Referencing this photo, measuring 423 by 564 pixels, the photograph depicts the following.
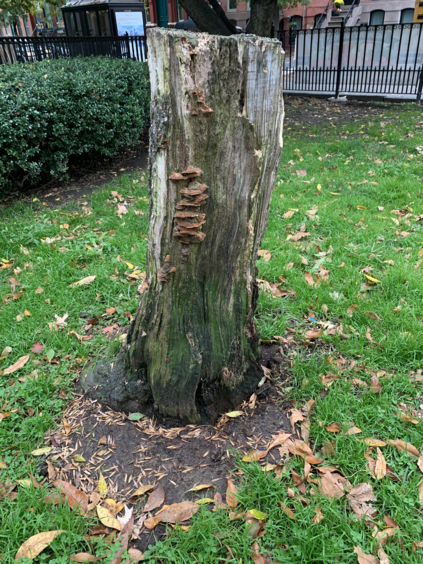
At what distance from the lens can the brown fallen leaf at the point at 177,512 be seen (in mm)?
1812

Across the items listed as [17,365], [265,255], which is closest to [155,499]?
[17,365]

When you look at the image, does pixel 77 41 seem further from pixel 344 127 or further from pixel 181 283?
pixel 181 283

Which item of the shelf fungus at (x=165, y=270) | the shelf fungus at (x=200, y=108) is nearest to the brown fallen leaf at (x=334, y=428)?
the shelf fungus at (x=165, y=270)

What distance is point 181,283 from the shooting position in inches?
78.2

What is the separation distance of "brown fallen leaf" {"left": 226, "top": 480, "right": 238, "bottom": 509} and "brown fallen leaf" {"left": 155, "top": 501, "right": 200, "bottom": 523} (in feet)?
0.47

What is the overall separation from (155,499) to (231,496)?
0.35 metres

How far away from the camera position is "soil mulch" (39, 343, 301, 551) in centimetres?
196

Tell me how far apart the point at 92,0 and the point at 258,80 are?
15199 mm

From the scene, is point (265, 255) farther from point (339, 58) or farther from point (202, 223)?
point (339, 58)

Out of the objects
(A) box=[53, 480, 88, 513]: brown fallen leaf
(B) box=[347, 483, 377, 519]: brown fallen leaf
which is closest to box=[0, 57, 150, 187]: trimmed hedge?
(A) box=[53, 480, 88, 513]: brown fallen leaf

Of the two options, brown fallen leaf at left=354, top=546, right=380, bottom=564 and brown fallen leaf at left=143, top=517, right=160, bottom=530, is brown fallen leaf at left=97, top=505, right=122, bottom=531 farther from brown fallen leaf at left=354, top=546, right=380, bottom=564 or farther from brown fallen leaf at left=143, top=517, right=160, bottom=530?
brown fallen leaf at left=354, top=546, right=380, bottom=564

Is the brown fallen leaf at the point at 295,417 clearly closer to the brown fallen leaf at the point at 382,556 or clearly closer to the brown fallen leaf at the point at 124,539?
the brown fallen leaf at the point at 382,556

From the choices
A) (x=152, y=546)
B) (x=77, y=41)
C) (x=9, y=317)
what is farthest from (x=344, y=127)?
(x=152, y=546)

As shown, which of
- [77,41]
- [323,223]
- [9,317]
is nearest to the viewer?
[9,317]
